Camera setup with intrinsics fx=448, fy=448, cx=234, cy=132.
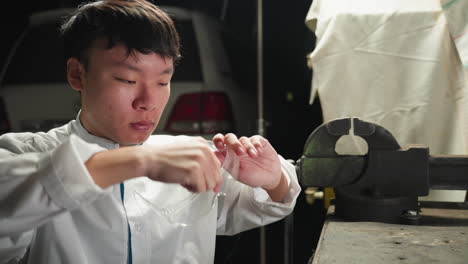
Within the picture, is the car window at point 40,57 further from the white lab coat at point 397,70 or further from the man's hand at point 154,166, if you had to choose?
the man's hand at point 154,166

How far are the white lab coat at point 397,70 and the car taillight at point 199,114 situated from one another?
100 centimetres

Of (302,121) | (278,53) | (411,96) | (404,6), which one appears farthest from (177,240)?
(278,53)

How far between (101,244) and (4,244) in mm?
333

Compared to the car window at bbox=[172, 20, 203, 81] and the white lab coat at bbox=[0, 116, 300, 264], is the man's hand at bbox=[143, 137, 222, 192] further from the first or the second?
the car window at bbox=[172, 20, 203, 81]

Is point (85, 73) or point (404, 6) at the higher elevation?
point (404, 6)

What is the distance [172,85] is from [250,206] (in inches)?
58.2

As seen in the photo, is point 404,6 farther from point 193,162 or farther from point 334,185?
point 193,162

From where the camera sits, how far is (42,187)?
1017mm

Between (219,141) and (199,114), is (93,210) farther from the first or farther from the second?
(199,114)

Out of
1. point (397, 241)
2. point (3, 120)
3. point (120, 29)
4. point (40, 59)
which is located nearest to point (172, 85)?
point (40, 59)

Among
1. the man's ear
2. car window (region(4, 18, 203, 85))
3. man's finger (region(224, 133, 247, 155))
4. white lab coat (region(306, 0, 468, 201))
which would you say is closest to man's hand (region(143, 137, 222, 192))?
man's finger (region(224, 133, 247, 155))

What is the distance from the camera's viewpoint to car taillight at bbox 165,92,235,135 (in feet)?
9.79

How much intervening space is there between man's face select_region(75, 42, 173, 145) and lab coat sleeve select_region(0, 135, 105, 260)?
35 centimetres

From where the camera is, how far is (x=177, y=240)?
1.61 m
